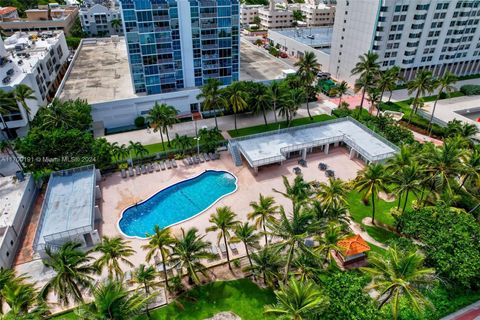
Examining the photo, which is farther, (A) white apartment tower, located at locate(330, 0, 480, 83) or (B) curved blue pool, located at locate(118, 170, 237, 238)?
(A) white apartment tower, located at locate(330, 0, 480, 83)

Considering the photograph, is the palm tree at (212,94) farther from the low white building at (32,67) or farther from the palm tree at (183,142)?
the low white building at (32,67)

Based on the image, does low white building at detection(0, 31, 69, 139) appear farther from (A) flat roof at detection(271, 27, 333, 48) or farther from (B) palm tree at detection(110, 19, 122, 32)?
(A) flat roof at detection(271, 27, 333, 48)

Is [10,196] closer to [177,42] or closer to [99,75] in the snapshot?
[99,75]

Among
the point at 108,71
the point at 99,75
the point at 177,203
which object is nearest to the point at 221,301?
the point at 177,203

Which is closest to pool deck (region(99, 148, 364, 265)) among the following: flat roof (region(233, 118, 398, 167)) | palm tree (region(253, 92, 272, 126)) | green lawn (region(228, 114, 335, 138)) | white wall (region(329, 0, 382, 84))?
flat roof (region(233, 118, 398, 167))

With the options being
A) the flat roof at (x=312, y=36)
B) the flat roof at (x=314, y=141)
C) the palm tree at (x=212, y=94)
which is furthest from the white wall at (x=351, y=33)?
the palm tree at (x=212, y=94)

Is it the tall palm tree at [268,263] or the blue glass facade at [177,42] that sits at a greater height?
the blue glass facade at [177,42]

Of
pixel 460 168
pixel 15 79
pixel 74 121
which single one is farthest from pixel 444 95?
pixel 15 79
